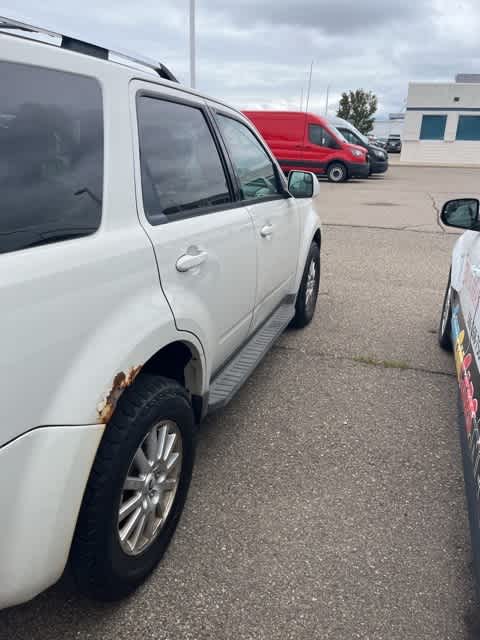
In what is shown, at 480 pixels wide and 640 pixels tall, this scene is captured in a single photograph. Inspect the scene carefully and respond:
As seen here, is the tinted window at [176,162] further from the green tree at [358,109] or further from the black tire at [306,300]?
the green tree at [358,109]

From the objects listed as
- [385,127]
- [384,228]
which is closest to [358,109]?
[385,127]

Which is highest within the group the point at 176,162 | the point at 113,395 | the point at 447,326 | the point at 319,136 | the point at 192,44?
the point at 192,44

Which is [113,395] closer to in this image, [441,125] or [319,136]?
[319,136]

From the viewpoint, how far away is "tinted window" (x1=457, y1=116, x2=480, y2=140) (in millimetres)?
35000

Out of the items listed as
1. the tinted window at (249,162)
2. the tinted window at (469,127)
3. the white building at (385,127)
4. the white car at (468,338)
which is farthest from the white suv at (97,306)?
the white building at (385,127)

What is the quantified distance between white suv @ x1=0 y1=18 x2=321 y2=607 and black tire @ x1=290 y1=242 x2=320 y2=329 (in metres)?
2.01

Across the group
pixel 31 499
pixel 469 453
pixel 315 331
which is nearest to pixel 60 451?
pixel 31 499

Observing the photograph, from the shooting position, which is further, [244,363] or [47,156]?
[244,363]

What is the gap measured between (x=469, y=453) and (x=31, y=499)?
5.40ft

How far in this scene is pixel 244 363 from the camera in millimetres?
3053

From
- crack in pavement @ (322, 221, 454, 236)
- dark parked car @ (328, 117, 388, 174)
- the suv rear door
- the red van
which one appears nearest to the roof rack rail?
the suv rear door

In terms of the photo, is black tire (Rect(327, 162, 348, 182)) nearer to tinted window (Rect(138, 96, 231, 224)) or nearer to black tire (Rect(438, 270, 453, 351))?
black tire (Rect(438, 270, 453, 351))

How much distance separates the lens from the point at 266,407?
3.40 m

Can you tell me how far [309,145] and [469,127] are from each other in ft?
71.1
